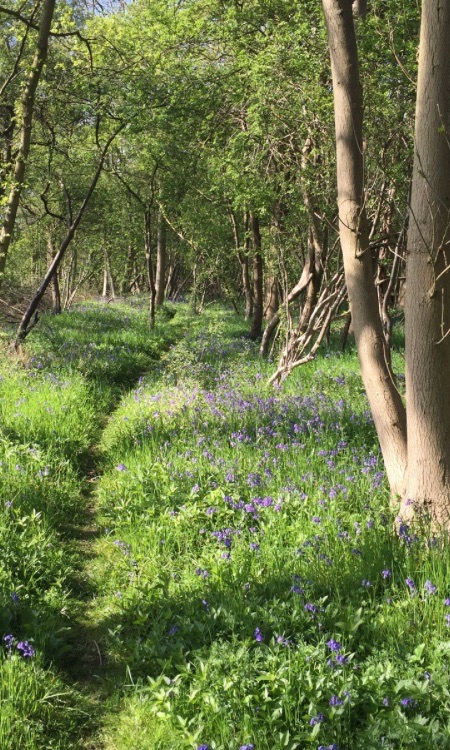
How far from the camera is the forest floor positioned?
2.78 metres

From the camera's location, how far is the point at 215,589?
3762 millimetres

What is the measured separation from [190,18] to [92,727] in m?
14.2

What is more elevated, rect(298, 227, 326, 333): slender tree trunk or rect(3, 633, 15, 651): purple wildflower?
rect(298, 227, 326, 333): slender tree trunk

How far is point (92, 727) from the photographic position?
10.0ft

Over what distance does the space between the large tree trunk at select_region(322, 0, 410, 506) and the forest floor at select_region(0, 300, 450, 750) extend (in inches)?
21.5

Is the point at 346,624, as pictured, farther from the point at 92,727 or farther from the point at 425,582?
the point at 92,727

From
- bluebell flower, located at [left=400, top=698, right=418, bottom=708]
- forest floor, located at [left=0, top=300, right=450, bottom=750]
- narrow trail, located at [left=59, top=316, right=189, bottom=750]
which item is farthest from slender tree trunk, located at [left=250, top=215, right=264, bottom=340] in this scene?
bluebell flower, located at [left=400, top=698, right=418, bottom=708]

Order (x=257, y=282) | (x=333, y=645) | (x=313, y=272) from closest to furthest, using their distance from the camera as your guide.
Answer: (x=333, y=645)
(x=313, y=272)
(x=257, y=282)

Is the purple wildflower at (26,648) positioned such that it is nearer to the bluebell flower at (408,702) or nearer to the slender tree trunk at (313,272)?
the bluebell flower at (408,702)

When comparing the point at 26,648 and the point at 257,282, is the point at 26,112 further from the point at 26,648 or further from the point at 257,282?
the point at 26,648

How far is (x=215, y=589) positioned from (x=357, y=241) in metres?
2.67

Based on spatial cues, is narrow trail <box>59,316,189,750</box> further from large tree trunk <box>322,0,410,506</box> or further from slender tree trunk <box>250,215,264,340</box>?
slender tree trunk <box>250,215,264,340</box>

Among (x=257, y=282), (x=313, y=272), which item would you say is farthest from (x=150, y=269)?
(x=313, y=272)

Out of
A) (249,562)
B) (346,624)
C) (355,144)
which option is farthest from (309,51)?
(346,624)
